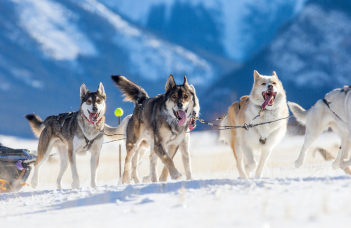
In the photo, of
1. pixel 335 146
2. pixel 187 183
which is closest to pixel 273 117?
pixel 187 183

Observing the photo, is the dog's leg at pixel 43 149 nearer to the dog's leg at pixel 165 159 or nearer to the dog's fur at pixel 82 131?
the dog's fur at pixel 82 131

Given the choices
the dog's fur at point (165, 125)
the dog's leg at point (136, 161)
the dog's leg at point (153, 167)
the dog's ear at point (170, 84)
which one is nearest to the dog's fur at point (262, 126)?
the dog's fur at point (165, 125)

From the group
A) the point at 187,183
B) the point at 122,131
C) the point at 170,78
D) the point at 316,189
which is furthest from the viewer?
the point at 122,131

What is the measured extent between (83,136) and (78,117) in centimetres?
41

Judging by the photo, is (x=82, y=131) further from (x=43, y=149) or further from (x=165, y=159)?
(x=165, y=159)

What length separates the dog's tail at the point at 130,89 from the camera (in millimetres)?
6328

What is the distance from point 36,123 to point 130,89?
2.55m

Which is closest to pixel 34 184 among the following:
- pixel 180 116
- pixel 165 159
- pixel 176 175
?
pixel 165 159

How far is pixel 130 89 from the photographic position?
6.35m

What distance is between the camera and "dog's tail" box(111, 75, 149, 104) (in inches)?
249

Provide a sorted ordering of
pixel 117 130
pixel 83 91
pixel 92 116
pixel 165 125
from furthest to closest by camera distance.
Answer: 1. pixel 117 130
2. pixel 83 91
3. pixel 92 116
4. pixel 165 125

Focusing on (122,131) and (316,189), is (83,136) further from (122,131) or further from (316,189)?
(316,189)

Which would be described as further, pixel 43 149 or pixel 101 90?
pixel 43 149

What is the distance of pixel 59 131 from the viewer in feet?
21.1
